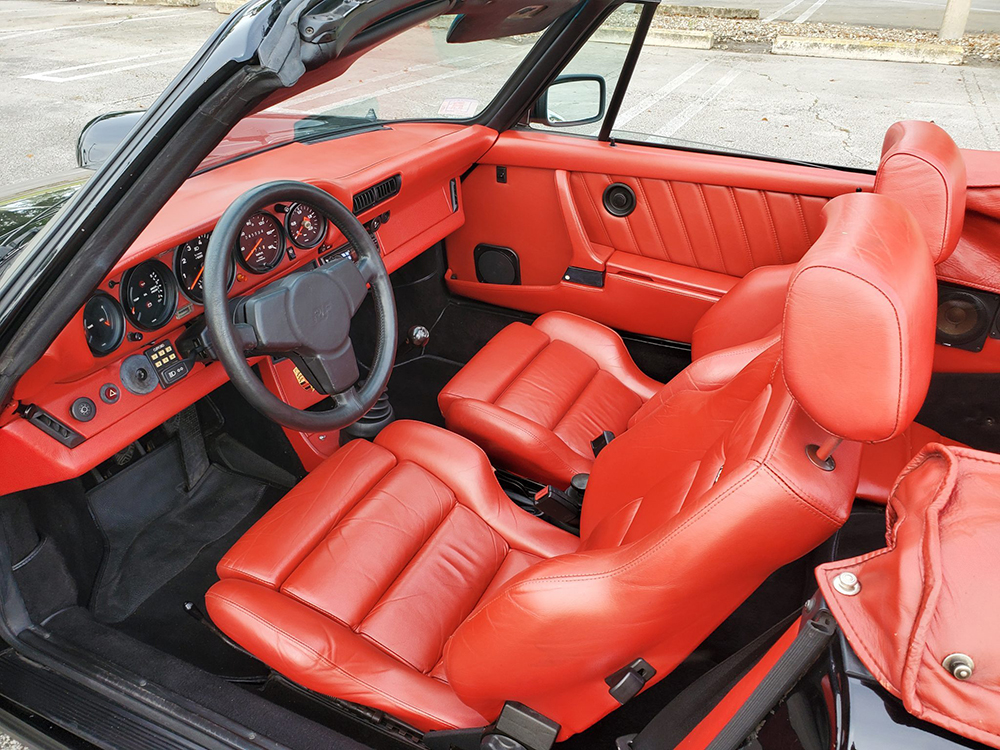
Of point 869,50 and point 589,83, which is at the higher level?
point 589,83

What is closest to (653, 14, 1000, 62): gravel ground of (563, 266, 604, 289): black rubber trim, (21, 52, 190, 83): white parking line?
(21, 52, 190, 83): white parking line

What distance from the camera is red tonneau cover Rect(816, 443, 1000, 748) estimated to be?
2.18 ft

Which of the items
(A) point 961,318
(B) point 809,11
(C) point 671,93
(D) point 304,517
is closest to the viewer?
(D) point 304,517

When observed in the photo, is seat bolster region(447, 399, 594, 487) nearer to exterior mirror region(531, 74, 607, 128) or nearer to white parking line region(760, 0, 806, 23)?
exterior mirror region(531, 74, 607, 128)

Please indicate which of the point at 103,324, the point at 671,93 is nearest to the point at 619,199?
the point at 103,324

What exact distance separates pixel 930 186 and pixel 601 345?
3.60 feet

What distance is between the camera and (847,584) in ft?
2.57

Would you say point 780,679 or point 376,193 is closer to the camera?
point 780,679

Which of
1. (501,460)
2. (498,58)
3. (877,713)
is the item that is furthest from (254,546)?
(498,58)

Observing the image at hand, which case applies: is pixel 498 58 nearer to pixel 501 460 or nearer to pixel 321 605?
pixel 501 460

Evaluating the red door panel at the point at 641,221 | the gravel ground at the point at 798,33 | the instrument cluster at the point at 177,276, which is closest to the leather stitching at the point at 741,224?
the red door panel at the point at 641,221

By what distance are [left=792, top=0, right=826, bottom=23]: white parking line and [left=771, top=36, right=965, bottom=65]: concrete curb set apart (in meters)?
1.89

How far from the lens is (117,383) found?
162 cm

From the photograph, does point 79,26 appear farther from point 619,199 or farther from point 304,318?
point 304,318
